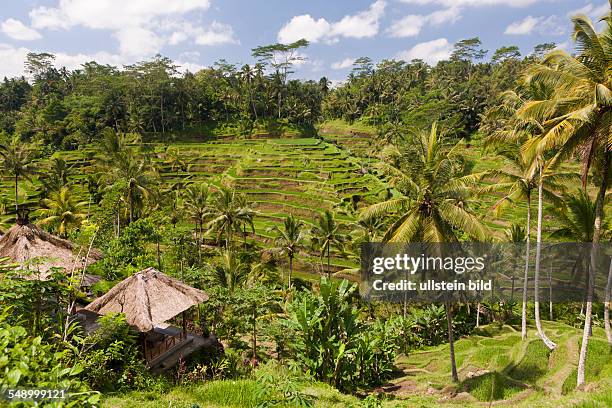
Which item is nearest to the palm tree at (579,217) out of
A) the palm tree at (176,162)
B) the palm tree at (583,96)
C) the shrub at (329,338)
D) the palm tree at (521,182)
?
the palm tree at (521,182)

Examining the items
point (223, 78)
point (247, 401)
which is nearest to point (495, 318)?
point (247, 401)

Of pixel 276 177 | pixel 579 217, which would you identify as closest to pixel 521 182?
pixel 579 217

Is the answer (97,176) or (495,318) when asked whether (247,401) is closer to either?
(495,318)

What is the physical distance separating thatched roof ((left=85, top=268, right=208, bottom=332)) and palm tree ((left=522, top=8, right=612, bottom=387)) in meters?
10.6

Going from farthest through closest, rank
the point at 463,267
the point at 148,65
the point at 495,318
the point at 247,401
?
the point at 148,65 < the point at 495,318 < the point at 463,267 < the point at 247,401

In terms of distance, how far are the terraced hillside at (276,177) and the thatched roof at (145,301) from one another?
20524mm

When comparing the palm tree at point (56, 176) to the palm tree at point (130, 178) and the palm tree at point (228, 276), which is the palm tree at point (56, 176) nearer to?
the palm tree at point (130, 178)

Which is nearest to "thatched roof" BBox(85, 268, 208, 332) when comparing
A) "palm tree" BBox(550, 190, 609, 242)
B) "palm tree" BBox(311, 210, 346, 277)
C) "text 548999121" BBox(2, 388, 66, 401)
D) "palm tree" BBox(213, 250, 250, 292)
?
"text 548999121" BBox(2, 388, 66, 401)

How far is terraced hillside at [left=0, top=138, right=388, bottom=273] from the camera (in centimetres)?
3691

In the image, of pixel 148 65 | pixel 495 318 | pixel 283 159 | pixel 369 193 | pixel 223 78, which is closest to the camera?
pixel 495 318

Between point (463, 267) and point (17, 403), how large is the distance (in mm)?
16763

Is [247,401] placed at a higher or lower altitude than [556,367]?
higher

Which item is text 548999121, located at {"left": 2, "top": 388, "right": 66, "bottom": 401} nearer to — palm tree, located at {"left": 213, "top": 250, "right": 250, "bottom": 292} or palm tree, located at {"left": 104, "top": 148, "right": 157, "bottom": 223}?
palm tree, located at {"left": 213, "top": 250, "right": 250, "bottom": 292}

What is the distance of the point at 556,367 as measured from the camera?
43.2 feet
